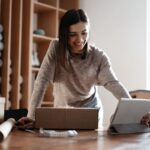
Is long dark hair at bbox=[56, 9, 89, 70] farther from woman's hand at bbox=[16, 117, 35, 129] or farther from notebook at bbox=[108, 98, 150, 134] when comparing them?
notebook at bbox=[108, 98, 150, 134]

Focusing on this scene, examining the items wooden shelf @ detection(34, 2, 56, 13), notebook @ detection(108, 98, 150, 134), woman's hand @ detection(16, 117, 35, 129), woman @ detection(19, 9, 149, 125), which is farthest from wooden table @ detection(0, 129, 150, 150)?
wooden shelf @ detection(34, 2, 56, 13)

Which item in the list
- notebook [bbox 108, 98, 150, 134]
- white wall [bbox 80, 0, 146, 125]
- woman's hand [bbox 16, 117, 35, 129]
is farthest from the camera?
white wall [bbox 80, 0, 146, 125]

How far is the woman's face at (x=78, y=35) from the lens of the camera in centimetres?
186

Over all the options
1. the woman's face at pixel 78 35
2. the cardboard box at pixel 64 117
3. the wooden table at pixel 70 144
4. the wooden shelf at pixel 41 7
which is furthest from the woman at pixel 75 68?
the wooden shelf at pixel 41 7

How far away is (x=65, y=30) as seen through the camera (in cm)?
189

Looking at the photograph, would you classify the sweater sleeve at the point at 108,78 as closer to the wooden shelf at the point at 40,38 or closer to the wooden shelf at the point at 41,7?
the wooden shelf at the point at 40,38

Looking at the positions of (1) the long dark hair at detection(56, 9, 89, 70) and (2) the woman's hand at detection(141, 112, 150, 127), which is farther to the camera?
(1) the long dark hair at detection(56, 9, 89, 70)

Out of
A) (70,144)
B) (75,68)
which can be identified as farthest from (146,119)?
(70,144)

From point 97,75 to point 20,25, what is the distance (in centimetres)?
130

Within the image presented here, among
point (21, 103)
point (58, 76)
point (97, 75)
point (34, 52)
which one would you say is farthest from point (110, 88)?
point (34, 52)

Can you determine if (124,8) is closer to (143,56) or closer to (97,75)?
(143,56)

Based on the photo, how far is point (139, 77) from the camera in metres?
3.28

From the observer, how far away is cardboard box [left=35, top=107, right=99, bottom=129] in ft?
4.90

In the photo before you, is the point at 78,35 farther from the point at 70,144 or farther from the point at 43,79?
the point at 70,144
